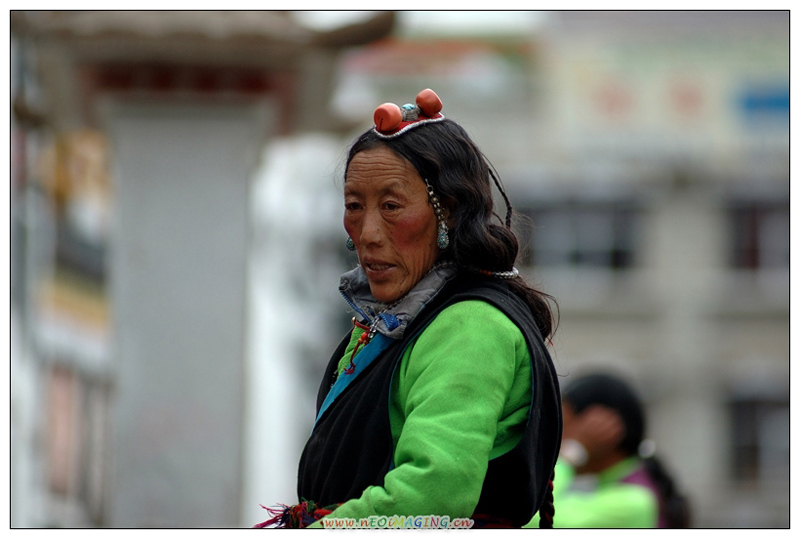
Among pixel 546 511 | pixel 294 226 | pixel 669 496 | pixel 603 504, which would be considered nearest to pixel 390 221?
pixel 546 511

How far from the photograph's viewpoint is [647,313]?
19.3 meters

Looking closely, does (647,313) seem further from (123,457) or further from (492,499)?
(492,499)

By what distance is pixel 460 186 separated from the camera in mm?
1959

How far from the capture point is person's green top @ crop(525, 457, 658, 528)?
3674 millimetres

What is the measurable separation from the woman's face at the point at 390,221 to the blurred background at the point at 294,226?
3435 millimetres

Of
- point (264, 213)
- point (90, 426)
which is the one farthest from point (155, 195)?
point (264, 213)

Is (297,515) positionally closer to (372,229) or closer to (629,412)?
(372,229)

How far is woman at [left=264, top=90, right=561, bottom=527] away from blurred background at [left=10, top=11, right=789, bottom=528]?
342cm

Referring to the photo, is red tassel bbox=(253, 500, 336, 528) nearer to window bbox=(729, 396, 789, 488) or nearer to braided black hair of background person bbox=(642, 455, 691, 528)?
braided black hair of background person bbox=(642, 455, 691, 528)

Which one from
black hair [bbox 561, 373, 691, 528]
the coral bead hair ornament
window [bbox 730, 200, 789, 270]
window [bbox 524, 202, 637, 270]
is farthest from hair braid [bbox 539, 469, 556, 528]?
window [bbox 730, 200, 789, 270]

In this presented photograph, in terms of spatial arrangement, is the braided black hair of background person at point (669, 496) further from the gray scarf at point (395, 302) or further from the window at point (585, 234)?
the window at point (585, 234)

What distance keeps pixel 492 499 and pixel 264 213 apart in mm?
14033

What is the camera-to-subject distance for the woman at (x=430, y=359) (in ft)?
5.75
